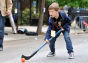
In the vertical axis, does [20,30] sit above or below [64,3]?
below

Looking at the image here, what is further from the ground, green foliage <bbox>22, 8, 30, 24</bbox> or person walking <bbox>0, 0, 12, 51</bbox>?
person walking <bbox>0, 0, 12, 51</bbox>

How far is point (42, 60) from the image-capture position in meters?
7.41

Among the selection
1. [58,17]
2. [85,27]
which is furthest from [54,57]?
[85,27]

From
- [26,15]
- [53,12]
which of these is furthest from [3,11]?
[26,15]

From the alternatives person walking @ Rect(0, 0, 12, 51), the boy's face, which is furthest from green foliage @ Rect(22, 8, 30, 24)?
the boy's face

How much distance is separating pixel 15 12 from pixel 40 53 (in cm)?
768

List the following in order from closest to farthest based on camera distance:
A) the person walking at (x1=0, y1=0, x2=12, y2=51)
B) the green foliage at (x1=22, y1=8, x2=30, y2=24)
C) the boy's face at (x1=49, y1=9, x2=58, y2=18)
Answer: the boy's face at (x1=49, y1=9, x2=58, y2=18), the person walking at (x1=0, y1=0, x2=12, y2=51), the green foliage at (x1=22, y1=8, x2=30, y2=24)

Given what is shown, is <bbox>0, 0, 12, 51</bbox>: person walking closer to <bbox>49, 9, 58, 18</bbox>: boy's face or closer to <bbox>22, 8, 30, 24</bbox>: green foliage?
<bbox>49, 9, 58, 18</bbox>: boy's face

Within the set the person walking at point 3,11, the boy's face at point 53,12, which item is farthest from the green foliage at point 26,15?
the boy's face at point 53,12

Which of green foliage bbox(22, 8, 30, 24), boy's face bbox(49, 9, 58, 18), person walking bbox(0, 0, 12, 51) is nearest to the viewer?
boy's face bbox(49, 9, 58, 18)

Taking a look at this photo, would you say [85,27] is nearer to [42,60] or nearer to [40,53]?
[40,53]

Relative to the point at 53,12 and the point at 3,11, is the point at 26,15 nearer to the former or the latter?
the point at 3,11

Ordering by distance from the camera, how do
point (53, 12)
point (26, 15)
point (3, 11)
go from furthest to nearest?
point (26, 15)
point (3, 11)
point (53, 12)

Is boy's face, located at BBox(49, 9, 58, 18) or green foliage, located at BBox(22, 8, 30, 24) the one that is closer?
boy's face, located at BBox(49, 9, 58, 18)
